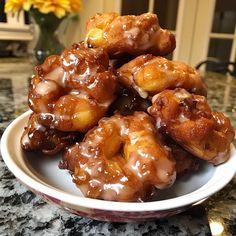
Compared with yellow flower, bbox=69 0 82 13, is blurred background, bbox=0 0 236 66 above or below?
below

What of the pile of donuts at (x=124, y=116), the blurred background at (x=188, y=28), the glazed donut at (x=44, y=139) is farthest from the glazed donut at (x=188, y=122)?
the blurred background at (x=188, y=28)

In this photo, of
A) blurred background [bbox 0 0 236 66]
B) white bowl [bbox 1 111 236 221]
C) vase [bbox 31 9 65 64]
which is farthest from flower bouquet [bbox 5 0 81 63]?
white bowl [bbox 1 111 236 221]

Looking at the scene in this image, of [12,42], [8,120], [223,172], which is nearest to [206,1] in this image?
[12,42]

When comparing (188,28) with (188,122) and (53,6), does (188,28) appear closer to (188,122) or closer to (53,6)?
(53,6)

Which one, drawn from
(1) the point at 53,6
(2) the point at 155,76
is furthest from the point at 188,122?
(1) the point at 53,6

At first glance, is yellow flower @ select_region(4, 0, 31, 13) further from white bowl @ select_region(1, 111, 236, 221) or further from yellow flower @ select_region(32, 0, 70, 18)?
white bowl @ select_region(1, 111, 236, 221)

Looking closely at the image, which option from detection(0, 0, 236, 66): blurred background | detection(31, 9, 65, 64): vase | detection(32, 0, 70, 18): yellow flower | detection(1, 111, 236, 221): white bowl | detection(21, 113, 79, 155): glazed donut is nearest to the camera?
detection(1, 111, 236, 221): white bowl
